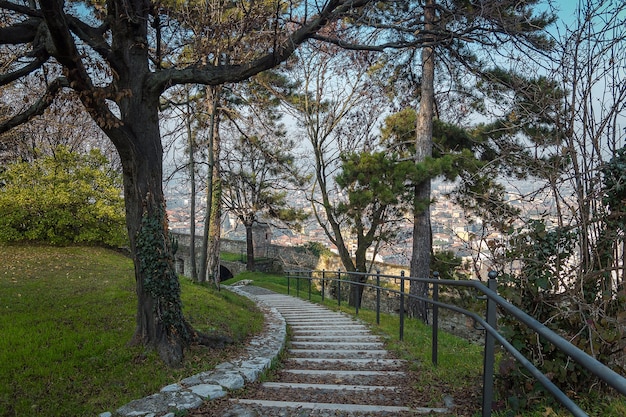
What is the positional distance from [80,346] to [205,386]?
1.76 metres

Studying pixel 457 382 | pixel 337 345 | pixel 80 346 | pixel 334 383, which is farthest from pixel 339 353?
pixel 80 346

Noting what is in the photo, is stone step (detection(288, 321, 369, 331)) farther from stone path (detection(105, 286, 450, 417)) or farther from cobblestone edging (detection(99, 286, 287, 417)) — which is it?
cobblestone edging (detection(99, 286, 287, 417))

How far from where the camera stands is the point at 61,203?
13266 millimetres

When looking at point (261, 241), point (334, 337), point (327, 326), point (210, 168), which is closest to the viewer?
point (334, 337)

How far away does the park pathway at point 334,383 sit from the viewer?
295cm

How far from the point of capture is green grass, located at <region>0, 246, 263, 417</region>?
319 cm

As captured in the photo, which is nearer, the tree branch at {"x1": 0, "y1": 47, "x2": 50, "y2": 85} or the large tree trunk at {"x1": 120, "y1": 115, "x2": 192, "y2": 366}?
the tree branch at {"x1": 0, "y1": 47, "x2": 50, "y2": 85}

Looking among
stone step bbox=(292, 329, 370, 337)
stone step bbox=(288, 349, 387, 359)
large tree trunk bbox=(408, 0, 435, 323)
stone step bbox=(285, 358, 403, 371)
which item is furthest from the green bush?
stone step bbox=(285, 358, 403, 371)

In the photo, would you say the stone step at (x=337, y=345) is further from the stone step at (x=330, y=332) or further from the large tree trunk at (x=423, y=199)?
the large tree trunk at (x=423, y=199)

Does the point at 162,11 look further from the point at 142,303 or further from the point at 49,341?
the point at 49,341

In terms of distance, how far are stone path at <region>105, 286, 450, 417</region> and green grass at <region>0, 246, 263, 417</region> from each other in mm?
304

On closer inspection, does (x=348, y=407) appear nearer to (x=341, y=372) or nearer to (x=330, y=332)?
(x=341, y=372)

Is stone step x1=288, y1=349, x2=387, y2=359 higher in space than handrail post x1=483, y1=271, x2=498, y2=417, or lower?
lower

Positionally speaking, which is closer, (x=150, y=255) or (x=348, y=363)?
(x=150, y=255)
